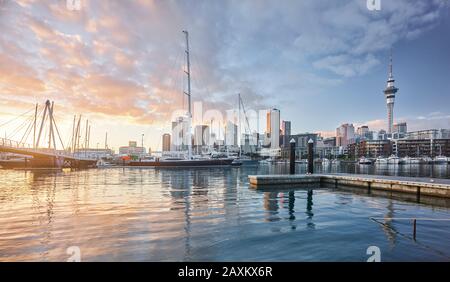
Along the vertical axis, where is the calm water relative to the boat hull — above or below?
above

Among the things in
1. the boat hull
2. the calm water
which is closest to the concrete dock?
the calm water

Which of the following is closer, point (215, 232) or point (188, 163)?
point (215, 232)

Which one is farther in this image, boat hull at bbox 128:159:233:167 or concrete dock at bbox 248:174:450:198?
boat hull at bbox 128:159:233:167

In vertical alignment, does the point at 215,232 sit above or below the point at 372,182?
below

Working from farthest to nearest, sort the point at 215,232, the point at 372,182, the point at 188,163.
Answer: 1. the point at 188,163
2. the point at 372,182
3. the point at 215,232

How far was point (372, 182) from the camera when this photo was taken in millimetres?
31281

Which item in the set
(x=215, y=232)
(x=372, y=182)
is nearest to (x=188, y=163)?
(x=372, y=182)

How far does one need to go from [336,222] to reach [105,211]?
15.6m

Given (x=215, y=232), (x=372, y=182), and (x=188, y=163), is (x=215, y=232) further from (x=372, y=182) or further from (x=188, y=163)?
(x=188, y=163)

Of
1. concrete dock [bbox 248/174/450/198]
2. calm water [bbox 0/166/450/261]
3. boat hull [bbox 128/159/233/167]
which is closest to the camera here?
calm water [bbox 0/166/450/261]

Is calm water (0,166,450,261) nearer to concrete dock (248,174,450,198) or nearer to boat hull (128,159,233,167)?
concrete dock (248,174,450,198)

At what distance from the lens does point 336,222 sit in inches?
600

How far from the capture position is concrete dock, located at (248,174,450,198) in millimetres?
24828

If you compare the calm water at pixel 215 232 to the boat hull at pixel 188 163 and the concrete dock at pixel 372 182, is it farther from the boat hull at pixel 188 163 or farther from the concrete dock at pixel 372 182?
the boat hull at pixel 188 163
